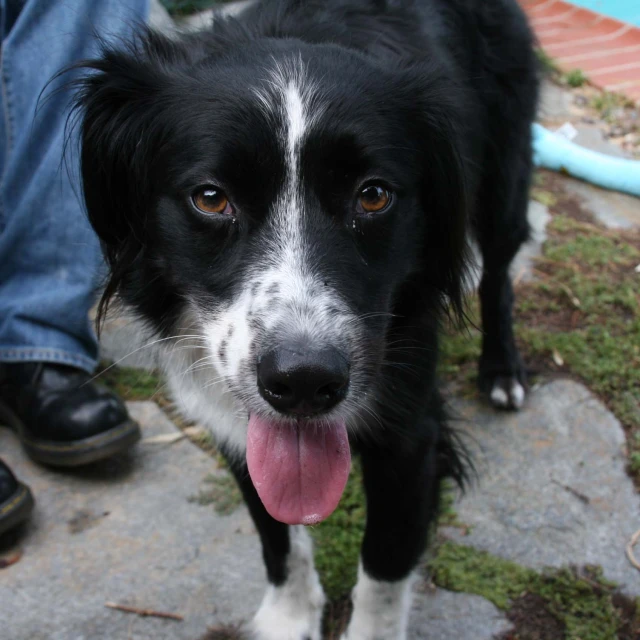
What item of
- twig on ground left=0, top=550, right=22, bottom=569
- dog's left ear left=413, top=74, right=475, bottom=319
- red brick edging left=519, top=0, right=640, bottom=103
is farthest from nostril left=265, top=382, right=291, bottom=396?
red brick edging left=519, top=0, right=640, bottom=103

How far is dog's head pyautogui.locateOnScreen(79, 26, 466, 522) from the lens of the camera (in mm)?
1610

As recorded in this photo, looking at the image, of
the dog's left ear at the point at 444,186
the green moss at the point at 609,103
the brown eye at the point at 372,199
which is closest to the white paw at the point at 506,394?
the dog's left ear at the point at 444,186

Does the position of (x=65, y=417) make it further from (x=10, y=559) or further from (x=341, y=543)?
(x=341, y=543)

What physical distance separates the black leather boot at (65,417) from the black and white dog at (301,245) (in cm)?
54

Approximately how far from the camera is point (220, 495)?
269 centimetres

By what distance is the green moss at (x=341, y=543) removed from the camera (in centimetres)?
244

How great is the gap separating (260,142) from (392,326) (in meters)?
0.59

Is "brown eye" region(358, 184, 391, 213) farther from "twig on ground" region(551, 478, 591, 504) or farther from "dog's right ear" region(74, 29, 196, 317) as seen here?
"twig on ground" region(551, 478, 591, 504)

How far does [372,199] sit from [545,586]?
Result: 53.0 inches

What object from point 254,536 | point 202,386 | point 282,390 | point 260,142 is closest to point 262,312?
point 282,390

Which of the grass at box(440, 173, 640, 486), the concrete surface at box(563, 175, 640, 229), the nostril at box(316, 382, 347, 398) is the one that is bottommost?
the concrete surface at box(563, 175, 640, 229)

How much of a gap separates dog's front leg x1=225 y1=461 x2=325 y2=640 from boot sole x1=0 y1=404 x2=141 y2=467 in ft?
1.89

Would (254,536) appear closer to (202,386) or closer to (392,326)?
(202,386)

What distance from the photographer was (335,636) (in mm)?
2318
